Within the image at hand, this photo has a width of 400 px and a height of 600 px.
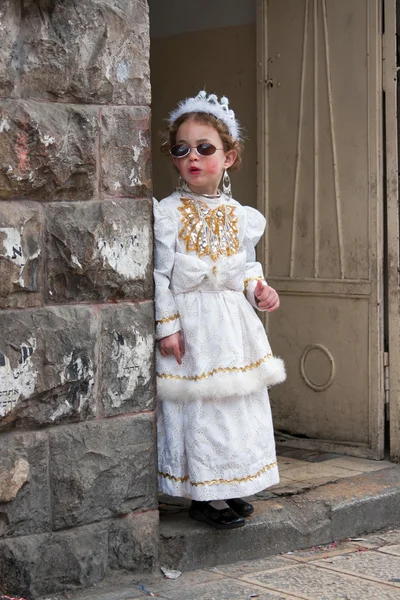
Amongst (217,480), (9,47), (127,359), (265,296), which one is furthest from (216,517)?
(9,47)

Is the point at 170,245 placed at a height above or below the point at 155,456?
above

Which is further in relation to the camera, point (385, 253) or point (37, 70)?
point (385, 253)

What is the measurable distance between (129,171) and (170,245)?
1.31 feet

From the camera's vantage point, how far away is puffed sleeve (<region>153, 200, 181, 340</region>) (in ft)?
13.1

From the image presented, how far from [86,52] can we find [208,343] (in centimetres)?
121

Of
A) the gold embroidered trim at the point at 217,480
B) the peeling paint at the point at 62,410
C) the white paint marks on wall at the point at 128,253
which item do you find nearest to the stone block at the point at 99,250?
the white paint marks on wall at the point at 128,253

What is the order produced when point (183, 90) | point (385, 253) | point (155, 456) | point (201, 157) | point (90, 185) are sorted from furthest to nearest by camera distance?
point (183, 90)
point (385, 253)
point (201, 157)
point (155, 456)
point (90, 185)

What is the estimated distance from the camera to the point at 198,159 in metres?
4.18

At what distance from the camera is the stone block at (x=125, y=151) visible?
12.1 feet

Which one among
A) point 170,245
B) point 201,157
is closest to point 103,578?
point 170,245

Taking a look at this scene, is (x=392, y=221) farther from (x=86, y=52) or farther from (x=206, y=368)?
(x=86, y=52)

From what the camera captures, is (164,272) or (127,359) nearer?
(127,359)

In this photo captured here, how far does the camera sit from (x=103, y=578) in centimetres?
379

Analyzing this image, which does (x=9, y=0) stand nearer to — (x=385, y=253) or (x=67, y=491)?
(x=67, y=491)
